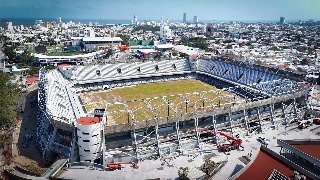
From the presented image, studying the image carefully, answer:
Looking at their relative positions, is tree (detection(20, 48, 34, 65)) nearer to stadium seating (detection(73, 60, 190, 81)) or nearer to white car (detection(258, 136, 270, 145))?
stadium seating (detection(73, 60, 190, 81))

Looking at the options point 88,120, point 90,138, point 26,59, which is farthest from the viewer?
point 26,59

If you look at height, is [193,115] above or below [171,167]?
above

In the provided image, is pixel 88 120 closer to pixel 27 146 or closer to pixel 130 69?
pixel 27 146

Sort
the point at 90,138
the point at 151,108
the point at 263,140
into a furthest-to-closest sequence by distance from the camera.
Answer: the point at 263,140 < the point at 151,108 < the point at 90,138

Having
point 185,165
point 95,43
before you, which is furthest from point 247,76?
point 95,43

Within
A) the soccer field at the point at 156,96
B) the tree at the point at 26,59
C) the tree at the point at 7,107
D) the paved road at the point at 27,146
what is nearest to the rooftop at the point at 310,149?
the soccer field at the point at 156,96

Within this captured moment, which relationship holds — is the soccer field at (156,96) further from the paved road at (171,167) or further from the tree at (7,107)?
the paved road at (171,167)
